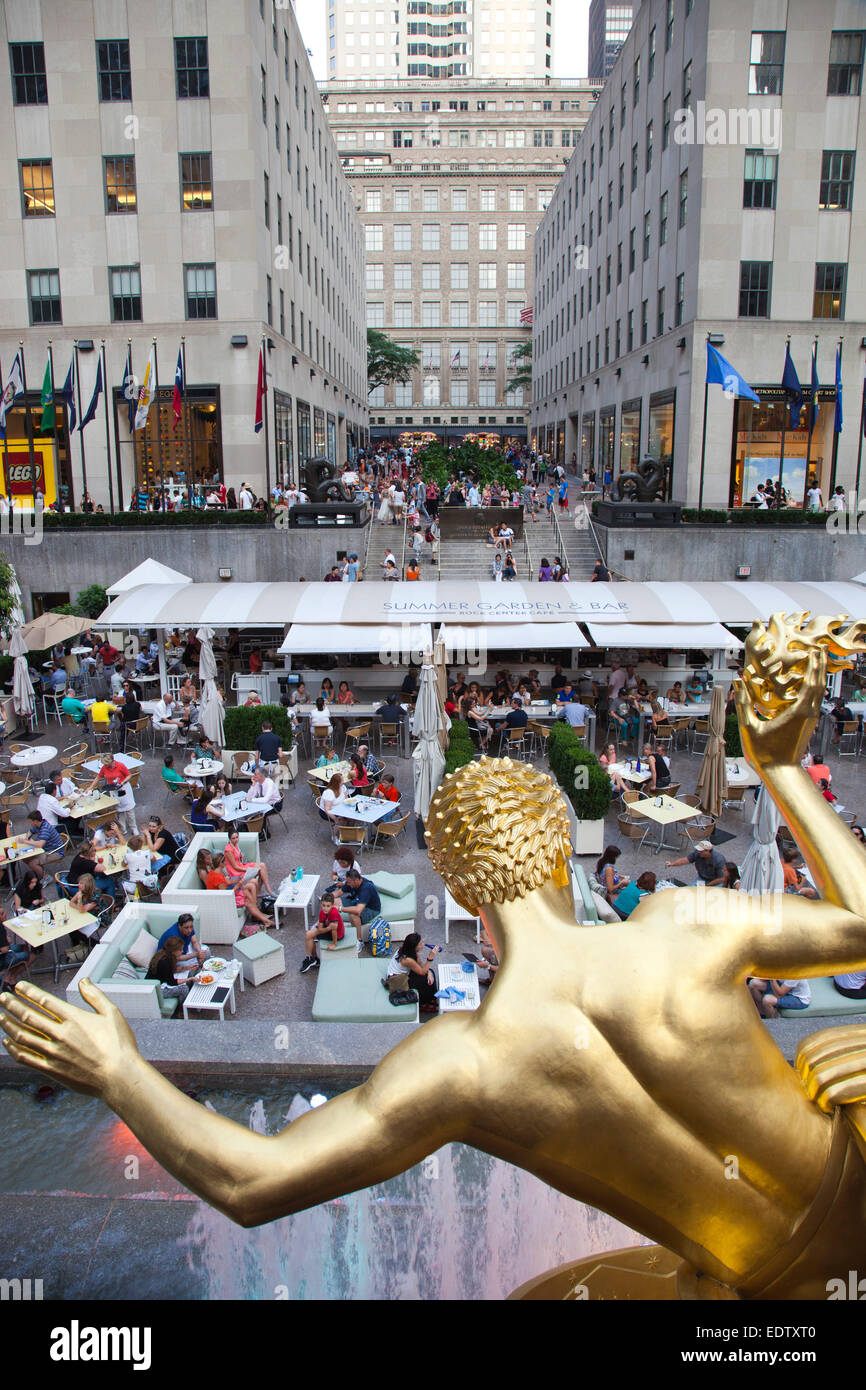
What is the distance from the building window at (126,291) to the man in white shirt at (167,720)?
20.7 metres

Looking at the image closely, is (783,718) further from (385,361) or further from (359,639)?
(385,361)

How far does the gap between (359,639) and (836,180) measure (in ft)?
84.5

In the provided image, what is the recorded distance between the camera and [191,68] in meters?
31.6

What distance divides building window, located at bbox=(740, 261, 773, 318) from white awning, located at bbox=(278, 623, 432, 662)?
21.2 m

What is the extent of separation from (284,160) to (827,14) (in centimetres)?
2084

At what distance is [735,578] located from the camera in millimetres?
27734

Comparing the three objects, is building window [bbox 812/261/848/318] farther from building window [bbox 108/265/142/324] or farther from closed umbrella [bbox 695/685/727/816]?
closed umbrella [bbox 695/685/727/816]

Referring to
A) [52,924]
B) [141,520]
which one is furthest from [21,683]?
[141,520]

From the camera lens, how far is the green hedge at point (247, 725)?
53.2ft

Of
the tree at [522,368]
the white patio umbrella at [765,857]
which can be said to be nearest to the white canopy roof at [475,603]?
the white patio umbrella at [765,857]

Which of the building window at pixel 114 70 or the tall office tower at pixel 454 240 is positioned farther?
the tall office tower at pixel 454 240

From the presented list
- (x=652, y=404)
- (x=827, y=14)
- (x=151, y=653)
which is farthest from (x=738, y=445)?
(x=151, y=653)

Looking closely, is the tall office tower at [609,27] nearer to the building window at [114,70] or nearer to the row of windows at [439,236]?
the row of windows at [439,236]
